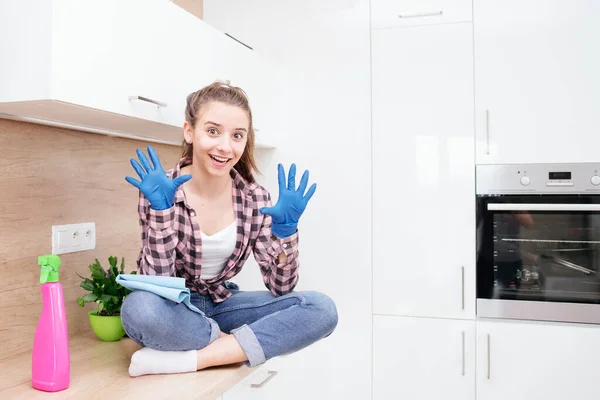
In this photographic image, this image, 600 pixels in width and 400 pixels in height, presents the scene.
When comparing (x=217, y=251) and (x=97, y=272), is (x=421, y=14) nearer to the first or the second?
(x=217, y=251)

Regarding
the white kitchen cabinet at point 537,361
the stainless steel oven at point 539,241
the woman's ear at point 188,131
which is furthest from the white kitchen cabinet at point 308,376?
the woman's ear at point 188,131

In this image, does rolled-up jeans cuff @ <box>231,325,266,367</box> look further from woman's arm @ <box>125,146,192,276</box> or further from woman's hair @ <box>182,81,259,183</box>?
woman's hair @ <box>182,81,259,183</box>

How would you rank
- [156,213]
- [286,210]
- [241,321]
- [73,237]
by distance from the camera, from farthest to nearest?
1. [73,237]
2. [241,321]
3. [286,210]
4. [156,213]

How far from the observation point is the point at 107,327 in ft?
5.14

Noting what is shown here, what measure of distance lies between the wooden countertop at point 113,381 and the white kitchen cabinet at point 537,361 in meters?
1.07

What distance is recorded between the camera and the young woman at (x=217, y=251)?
1.26m

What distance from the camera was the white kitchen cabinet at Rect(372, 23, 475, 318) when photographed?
2068 mm

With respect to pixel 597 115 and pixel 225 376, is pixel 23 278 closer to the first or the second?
pixel 225 376

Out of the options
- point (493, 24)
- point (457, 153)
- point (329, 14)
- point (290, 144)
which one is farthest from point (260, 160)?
point (493, 24)

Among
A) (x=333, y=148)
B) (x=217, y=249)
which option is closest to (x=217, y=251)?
(x=217, y=249)

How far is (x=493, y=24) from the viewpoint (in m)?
2.04

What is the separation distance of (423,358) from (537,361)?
0.39 m

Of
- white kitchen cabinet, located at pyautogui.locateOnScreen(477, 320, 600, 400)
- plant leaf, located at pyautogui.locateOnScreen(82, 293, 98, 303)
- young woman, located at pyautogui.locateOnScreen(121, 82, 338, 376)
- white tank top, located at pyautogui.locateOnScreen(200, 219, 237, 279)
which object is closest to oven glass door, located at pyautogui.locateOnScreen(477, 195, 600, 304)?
white kitchen cabinet, located at pyautogui.locateOnScreen(477, 320, 600, 400)

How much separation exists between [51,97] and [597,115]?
1.74 m
